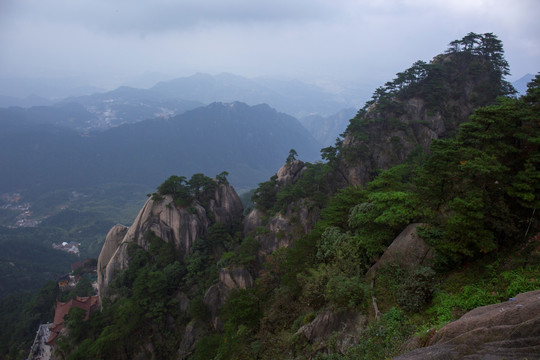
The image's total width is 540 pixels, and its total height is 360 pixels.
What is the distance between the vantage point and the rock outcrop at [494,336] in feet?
18.2

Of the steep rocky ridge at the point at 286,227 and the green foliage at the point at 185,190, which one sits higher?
the green foliage at the point at 185,190

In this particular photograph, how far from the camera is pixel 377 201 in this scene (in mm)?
15977

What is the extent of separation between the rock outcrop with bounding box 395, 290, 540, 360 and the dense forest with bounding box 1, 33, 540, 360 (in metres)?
1.44

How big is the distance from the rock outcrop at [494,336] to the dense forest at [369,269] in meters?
1.44

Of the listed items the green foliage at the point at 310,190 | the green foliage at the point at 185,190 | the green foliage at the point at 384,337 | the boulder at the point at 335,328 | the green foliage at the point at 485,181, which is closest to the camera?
the green foliage at the point at 384,337

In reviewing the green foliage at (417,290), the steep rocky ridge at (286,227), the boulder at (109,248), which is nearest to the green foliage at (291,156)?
the steep rocky ridge at (286,227)

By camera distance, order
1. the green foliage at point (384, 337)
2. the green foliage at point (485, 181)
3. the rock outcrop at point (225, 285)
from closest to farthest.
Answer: the green foliage at point (384, 337) < the green foliage at point (485, 181) < the rock outcrop at point (225, 285)

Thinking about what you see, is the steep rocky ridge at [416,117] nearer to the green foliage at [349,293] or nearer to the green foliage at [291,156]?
the green foliage at [291,156]

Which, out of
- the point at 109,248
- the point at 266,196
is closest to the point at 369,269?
the point at 266,196

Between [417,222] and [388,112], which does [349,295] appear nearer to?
[417,222]

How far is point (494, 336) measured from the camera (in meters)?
6.12

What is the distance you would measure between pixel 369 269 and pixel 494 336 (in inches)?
325

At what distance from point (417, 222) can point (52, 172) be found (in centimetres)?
22233

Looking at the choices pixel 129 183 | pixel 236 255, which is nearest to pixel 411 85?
pixel 236 255
